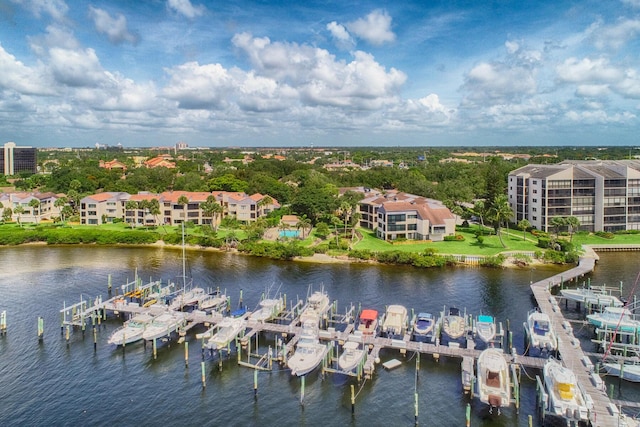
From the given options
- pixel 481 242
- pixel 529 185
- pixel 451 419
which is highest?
pixel 529 185

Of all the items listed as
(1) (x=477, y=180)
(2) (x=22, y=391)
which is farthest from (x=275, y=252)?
(1) (x=477, y=180)

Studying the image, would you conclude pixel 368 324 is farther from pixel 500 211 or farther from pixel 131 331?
pixel 500 211

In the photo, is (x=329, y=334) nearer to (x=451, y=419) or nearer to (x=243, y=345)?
(x=243, y=345)

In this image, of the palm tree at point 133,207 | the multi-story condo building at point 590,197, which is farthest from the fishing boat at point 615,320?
Result: the palm tree at point 133,207

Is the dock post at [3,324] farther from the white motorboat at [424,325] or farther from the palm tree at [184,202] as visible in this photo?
the palm tree at [184,202]

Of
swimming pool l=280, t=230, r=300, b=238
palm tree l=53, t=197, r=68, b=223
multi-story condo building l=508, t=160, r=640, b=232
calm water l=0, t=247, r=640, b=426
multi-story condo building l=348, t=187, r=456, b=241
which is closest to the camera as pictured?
calm water l=0, t=247, r=640, b=426

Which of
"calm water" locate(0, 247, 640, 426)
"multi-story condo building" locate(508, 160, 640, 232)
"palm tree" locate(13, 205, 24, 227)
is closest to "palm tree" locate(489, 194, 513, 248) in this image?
"multi-story condo building" locate(508, 160, 640, 232)

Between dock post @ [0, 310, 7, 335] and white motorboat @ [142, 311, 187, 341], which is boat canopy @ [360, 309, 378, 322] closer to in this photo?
white motorboat @ [142, 311, 187, 341]
